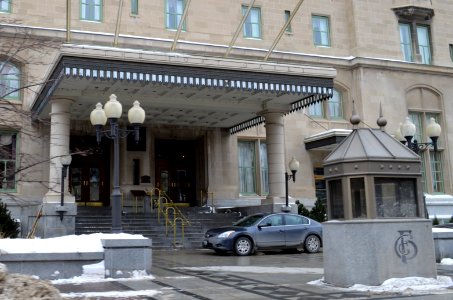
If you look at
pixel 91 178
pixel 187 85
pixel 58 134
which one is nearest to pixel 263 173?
pixel 91 178

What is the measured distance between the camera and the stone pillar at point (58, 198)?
20.5m

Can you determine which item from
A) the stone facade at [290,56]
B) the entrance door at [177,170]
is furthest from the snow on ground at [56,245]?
the entrance door at [177,170]

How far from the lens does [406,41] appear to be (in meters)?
35.8

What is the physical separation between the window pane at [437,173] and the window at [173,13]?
1815 cm

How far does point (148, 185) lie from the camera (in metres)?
28.5

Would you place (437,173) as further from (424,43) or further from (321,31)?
(321,31)

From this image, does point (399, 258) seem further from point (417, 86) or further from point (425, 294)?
point (417, 86)

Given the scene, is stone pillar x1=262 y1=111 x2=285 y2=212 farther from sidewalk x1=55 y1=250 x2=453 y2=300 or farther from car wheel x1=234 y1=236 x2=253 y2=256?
sidewalk x1=55 y1=250 x2=453 y2=300

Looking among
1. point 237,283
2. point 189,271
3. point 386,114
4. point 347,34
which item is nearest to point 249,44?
point 347,34

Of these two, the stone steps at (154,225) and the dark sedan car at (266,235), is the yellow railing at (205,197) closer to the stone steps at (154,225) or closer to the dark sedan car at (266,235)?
the stone steps at (154,225)

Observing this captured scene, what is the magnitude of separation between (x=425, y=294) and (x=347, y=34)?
88.8 ft

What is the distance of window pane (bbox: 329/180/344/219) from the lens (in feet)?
37.5

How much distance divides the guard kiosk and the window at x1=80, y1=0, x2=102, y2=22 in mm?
20625

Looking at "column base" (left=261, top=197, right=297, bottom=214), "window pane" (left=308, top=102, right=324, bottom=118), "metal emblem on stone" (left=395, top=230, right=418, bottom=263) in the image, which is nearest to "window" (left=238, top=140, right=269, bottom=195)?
"window pane" (left=308, top=102, right=324, bottom=118)
